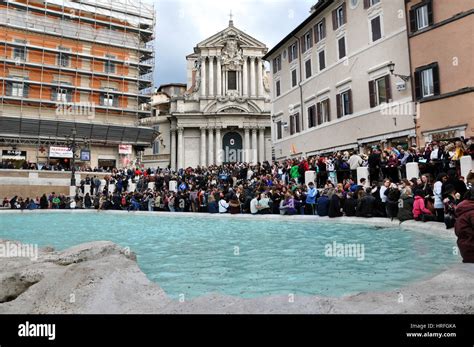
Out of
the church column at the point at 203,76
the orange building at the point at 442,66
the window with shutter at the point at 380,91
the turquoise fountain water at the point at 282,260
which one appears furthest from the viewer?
the church column at the point at 203,76

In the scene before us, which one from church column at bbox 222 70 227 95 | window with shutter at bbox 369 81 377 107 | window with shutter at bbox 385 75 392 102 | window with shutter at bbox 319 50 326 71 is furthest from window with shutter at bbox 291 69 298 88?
church column at bbox 222 70 227 95

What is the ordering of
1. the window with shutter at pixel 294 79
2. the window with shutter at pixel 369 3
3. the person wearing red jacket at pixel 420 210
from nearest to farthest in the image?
the person wearing red jacket at pixel 420 210
the window with shutter at pixel 369 3
the window with shutter at pixel 294 79

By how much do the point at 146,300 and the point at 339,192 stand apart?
13.4 meters

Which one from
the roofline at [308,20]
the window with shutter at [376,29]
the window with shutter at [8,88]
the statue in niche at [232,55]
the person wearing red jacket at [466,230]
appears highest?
the statue in niche at [232,55]

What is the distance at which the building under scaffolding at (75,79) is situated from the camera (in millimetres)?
44125

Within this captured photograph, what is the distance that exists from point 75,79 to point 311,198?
1626 inches

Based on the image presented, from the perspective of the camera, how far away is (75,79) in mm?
48156

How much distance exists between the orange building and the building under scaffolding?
3479 cm

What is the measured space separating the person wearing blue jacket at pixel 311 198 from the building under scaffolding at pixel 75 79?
3221 cm

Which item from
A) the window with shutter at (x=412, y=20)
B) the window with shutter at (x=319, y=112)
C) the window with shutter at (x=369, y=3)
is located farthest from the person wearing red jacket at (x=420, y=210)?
the window with shutter at (x=319, y=112)

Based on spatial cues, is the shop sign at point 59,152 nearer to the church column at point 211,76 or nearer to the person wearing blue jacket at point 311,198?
the church column at point 211,76

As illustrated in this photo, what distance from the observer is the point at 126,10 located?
5241 cm
